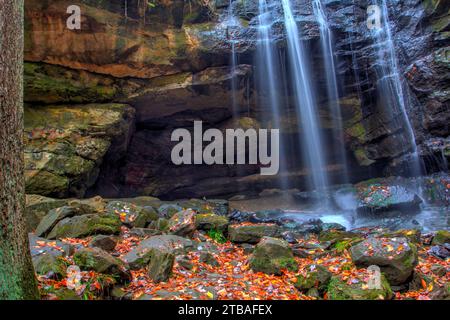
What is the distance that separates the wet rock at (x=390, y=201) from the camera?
12.0 metres

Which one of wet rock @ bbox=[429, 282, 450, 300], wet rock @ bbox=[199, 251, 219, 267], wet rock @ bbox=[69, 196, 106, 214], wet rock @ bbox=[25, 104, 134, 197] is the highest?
wet rock @ bbox=[25, 104, 134, 197]

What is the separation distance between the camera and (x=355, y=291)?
4.69m

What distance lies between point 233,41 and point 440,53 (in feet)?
26.3

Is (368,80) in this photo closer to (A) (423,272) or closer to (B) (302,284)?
(A) (423,272)

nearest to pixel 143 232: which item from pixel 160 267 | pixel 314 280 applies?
pixel 160 267

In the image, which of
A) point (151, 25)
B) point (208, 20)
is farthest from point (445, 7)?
point (151, 25)

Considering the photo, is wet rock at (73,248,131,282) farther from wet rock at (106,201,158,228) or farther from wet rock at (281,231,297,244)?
wet rock at (281,231,297,244)

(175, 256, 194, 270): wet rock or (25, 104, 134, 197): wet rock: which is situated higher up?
(25, 104, 134, 197): wet rock

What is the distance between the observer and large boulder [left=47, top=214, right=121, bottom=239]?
6.84 metres

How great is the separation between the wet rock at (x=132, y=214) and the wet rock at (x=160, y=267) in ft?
9.76

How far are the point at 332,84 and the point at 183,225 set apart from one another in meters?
10.6

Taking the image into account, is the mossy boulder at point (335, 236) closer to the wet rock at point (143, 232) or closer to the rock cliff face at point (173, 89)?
the wet rock at point (143, 232)

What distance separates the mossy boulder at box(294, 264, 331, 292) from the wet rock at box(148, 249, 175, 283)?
203cm

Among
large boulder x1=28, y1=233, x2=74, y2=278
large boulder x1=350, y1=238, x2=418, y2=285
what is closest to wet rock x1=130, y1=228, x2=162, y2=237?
large boulder x1=28, y1=233, x2=74, y2=278
